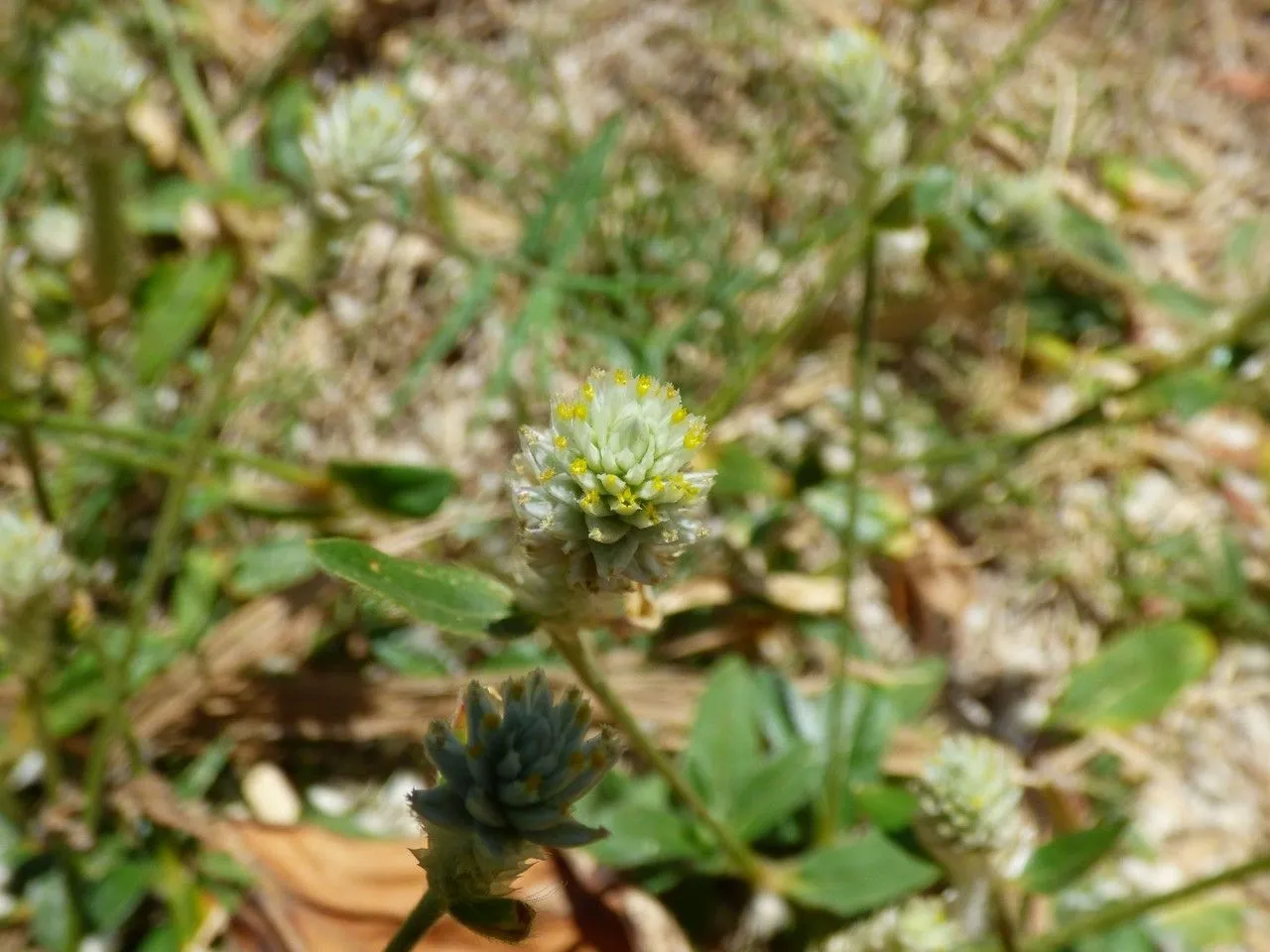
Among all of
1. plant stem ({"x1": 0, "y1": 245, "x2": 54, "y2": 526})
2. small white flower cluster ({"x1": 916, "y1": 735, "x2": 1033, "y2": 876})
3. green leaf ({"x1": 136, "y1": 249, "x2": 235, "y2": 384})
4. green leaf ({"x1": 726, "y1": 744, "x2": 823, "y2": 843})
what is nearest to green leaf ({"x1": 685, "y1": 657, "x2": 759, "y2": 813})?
green leaf ({"x1": 726, "y1": 744, "x2": 823, "y2": 843})

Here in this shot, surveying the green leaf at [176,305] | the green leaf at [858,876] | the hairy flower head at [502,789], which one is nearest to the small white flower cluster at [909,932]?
the green leaf at [858,876]

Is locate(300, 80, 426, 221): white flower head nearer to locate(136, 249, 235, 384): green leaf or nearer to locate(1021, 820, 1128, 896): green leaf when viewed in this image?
locate(136, 249, 235, 384): green leaf

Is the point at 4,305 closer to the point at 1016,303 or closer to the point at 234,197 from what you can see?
the point at 234,197

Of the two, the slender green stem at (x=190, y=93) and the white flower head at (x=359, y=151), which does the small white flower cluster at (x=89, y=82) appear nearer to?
the white flower head at (x=359, y=151)

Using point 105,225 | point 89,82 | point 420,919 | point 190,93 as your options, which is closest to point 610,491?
point 420,919

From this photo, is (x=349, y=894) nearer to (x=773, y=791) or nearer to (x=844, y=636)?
(x=773, y=791)

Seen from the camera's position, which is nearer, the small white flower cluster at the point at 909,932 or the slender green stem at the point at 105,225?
the small white flower cluster at the point at 909,932
